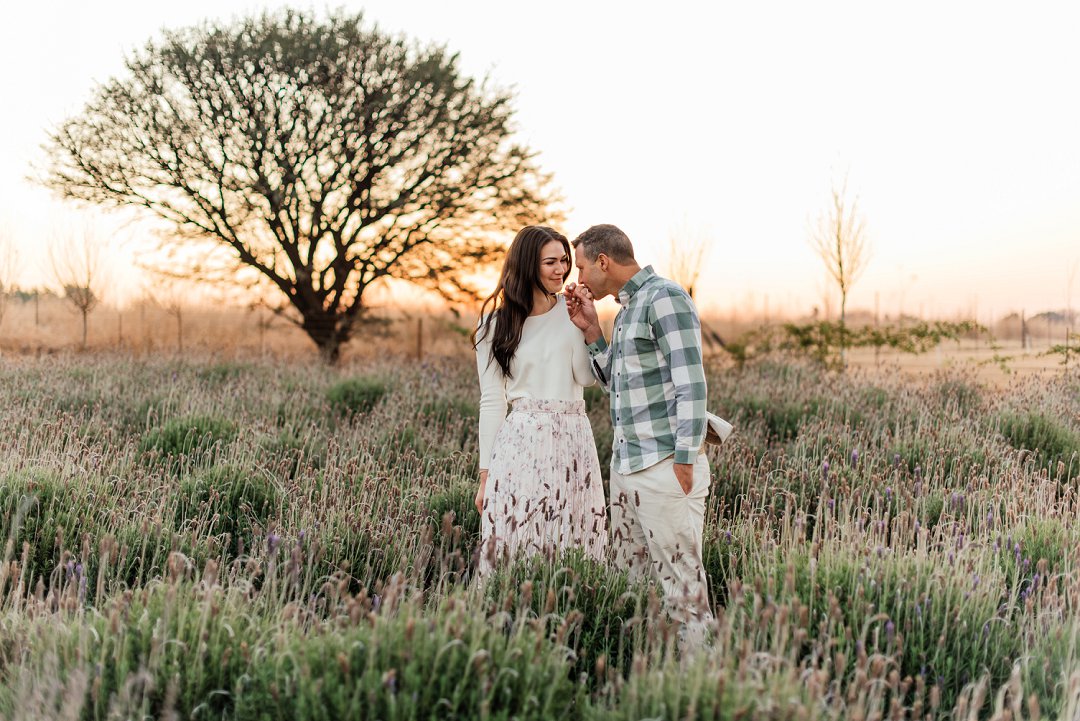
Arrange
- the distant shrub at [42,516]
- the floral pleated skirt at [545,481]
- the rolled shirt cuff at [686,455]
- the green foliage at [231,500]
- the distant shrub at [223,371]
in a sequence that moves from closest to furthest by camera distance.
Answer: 1. the rolled shirt cuff at [686,455]
2. the floral pleated skirt at [545,481]
3. the distant shrub at [42,516]
4. the green foliage at [231,500]
5. the distant shrub at [223,371]

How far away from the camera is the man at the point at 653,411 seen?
3312mm

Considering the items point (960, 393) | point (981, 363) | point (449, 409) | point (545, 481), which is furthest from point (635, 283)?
point (981, 363)

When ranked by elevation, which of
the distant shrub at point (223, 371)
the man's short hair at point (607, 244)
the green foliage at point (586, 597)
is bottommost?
the green foliage at point (586, 597)

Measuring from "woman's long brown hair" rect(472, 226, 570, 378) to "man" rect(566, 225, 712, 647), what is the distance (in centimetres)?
19

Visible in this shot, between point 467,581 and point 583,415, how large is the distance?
112cm

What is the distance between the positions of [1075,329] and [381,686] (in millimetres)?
15586

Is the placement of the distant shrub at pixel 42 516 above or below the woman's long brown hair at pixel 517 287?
below

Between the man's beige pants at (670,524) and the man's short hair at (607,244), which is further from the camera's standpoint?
the man's short hair at (607,244)

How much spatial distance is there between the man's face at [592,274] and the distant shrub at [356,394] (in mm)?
6035

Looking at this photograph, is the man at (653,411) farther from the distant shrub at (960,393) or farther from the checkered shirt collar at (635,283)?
the distant shrub at (960,393)

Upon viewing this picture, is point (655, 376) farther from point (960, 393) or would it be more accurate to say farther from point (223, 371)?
point (223, 371)

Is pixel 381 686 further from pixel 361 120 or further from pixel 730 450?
pixel 361 120

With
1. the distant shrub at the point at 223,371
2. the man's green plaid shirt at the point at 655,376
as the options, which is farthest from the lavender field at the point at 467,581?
the distant shrub at the point at 223,371

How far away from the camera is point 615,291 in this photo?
12.0ft
